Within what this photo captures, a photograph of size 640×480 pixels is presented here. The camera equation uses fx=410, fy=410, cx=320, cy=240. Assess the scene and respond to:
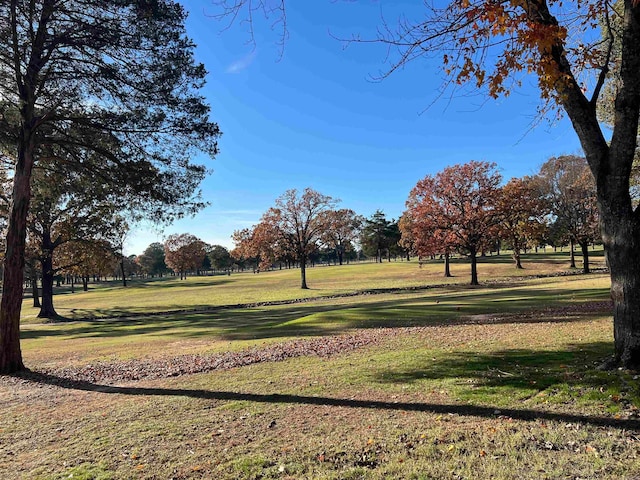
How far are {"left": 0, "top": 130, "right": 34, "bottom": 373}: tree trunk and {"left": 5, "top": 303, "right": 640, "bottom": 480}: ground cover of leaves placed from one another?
4.79 feet

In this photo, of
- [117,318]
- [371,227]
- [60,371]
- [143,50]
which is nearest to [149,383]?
[60,371]

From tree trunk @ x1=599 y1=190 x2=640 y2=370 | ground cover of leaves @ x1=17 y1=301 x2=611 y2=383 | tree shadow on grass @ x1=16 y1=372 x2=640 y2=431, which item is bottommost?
ground cover of leaves @ x1=17 y1=301 x2=611 y2=383

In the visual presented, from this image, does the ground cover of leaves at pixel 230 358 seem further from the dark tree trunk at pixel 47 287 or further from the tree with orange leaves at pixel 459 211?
the dark tree trunk at pixel 47 287

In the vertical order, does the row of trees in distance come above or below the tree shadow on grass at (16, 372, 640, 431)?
above

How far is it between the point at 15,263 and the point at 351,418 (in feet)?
35.8

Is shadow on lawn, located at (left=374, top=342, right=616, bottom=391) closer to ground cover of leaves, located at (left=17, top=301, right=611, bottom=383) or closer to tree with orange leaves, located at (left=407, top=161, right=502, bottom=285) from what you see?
ground cover of leaves, located at (left=17, top=301, right=611, bottom=383)

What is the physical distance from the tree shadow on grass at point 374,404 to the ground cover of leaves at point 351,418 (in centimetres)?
3

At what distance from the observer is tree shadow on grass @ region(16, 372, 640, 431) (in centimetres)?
476

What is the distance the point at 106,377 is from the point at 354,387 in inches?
271

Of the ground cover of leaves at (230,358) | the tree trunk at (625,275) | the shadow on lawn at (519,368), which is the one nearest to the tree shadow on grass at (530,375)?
the shadow on lawn at (519,368)

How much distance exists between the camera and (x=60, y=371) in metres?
11.6

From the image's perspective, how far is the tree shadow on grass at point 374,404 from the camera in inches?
187

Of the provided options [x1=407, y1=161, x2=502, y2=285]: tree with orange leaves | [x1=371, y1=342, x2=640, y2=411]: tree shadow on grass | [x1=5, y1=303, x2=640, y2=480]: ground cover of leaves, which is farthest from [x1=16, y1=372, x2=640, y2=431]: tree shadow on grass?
[x1=407, y1=161, x2=502, y2=285]: tree with orange leaves

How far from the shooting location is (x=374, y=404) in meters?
6.13
